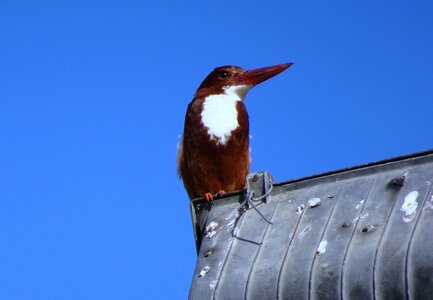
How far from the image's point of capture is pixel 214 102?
21.4 feet

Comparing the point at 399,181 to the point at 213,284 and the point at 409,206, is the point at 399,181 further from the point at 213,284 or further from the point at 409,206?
the point at 213,284

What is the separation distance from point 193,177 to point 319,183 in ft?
9.32

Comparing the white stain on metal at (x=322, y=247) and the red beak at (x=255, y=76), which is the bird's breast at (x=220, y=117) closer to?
the red beak at (x=255, y=76)

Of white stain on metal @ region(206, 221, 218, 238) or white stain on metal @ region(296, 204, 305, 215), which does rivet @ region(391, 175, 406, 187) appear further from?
white stain on metal @ region(206, 221, 218, 238)

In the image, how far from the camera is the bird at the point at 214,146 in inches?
244

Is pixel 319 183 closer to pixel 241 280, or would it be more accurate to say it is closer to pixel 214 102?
pixel 241 280

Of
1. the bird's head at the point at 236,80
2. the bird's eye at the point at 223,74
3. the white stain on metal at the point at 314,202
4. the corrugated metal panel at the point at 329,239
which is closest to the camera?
the corrugated metal panel at the point at 329,239

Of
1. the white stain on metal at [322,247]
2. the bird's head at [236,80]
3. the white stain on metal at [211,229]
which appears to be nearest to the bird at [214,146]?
the bird's head at [236,80]

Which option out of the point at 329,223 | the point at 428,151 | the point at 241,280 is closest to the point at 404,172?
the point at 428,151

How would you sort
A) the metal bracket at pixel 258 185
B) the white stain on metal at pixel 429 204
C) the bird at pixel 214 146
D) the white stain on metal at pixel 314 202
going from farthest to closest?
the bird at pixel 214 146 → the metal bracket at pixel 258 185 → the white stain on metal at pixel 314 202 → the white stain on metal at pixel 429 204

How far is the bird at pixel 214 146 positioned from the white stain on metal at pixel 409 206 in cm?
305

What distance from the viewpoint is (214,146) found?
6.20 m

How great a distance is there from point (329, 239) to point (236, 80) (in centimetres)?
379

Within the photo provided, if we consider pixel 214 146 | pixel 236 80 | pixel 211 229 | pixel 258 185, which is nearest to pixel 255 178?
pixel 258 185
